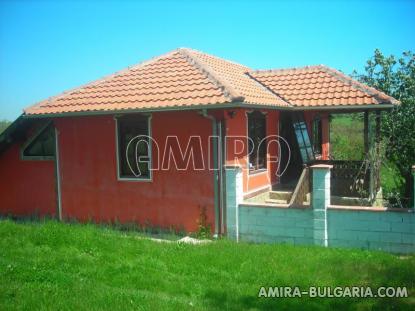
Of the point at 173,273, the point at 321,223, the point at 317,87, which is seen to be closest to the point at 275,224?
the point at 321,223

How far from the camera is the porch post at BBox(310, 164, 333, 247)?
8.18 meters

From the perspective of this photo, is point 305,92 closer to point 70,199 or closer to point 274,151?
point 274,151

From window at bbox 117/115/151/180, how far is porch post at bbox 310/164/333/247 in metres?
4.26

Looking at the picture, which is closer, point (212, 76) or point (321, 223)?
point (321, 223)

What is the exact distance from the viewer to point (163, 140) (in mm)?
10297

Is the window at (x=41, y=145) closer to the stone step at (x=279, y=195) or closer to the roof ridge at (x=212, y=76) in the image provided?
the roof ridge at (x=212, y=76)

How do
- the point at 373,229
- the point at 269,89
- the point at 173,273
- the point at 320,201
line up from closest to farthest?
1. the point at 173,273
2. the point at 373,229
3. the point at 320,201
4. the point at 269,89

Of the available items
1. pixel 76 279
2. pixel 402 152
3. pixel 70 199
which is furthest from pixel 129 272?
pixel 402 152

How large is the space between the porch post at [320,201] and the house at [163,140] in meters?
2.15

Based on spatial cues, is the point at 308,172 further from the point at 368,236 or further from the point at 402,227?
the point at 402,227
